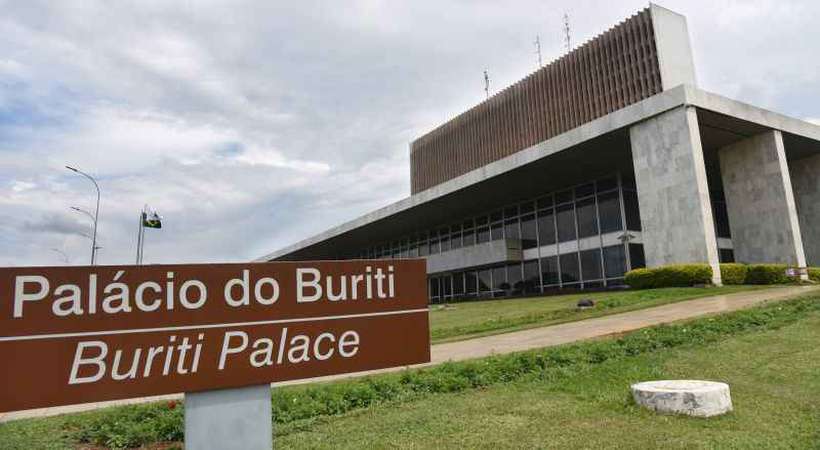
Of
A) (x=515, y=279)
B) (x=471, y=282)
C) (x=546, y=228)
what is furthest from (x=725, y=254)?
(x=471, y=282)

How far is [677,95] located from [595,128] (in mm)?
3773

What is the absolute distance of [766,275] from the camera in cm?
2280

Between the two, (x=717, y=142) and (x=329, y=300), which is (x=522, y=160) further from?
(x=329, y=300)

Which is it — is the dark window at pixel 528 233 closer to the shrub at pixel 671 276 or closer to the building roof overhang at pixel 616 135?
the building roof overhang at pixel 616 135

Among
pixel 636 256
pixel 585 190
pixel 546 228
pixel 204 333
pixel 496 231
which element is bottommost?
pixel 204 333

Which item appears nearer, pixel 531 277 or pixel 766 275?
pixel 766 275

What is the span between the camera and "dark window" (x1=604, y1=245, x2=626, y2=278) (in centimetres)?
2922

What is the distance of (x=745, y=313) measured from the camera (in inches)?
454

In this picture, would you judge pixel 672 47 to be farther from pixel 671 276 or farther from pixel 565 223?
pixel 671 276

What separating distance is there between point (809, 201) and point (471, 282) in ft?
70.7

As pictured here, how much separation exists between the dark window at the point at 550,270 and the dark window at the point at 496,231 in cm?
442

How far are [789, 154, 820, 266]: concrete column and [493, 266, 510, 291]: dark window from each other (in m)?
17.6

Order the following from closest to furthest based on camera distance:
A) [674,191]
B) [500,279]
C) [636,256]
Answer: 1. [674,191]
2. [636,256]
3. [500,279]

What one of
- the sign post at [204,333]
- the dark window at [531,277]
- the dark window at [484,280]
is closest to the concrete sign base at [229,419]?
the sign post at [204,333]
